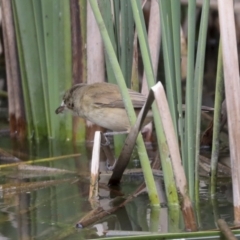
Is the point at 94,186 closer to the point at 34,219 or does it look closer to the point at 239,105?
the point at 34,219

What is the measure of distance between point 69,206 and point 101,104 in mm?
1275

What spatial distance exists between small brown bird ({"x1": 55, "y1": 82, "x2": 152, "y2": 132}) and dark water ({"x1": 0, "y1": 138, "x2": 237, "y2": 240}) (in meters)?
0.37

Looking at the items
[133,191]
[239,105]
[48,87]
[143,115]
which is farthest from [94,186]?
[48,87]

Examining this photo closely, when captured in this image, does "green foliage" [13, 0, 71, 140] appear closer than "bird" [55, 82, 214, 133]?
No

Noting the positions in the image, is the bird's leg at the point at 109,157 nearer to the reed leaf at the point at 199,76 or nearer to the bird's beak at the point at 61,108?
the bird's beak at the point at 61,108

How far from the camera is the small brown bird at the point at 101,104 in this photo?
17.7 ft

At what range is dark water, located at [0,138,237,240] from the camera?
3881 millimetres

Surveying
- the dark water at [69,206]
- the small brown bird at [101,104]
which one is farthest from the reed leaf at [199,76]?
the small brown bird at [101,104]

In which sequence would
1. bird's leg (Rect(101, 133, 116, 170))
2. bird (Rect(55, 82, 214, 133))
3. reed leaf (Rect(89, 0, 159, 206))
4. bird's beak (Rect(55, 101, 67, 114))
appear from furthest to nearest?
A: bird's beak (Rect(55, 101, 67, 114)) < bird (Rect(55, 82, 214, 133)) < bird's leg (Rect(101, 133, 116, 170)) < reed leaf (Rect(89, 0, 159, 206))

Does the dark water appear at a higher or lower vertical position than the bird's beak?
lower

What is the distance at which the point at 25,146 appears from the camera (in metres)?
6.22

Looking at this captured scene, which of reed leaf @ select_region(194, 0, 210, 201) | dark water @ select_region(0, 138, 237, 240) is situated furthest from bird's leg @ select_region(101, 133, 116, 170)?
reed leaf @ select_region(194, 0, 210, 201)

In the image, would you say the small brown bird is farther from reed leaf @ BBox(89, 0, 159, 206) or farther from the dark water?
reed leaf @ BBox(89, 0, 159, 206)

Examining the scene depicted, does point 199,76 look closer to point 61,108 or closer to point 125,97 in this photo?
point 125,97
